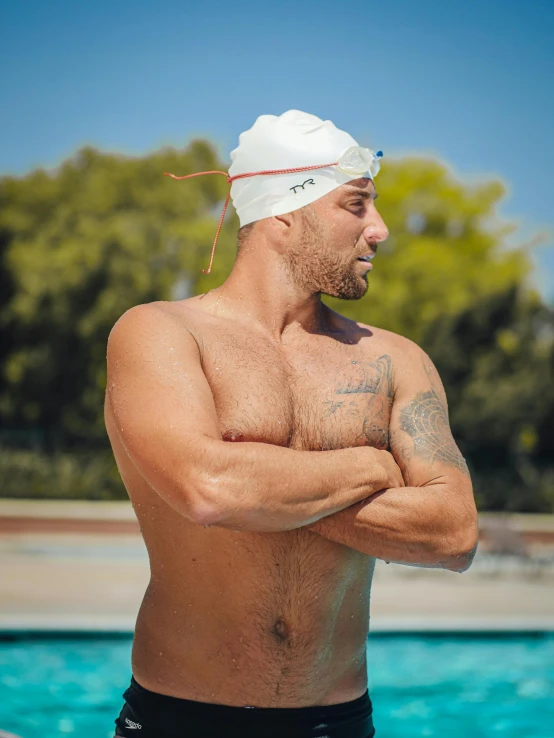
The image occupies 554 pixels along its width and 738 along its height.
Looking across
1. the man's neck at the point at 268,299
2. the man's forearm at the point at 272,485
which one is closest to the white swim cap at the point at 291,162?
the man's neck at the point at 268,299

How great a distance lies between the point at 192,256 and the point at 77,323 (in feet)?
26.0

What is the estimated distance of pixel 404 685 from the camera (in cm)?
785

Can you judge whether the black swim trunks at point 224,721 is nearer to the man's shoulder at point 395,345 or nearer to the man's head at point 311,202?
the man's shoulder at point 395,345

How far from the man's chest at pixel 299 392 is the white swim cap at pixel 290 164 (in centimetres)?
36

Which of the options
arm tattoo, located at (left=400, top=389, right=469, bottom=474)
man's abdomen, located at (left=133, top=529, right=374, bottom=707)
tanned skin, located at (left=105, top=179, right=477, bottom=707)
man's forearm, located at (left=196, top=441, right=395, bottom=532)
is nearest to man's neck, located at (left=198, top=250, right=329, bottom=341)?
tanned skin, located at (left=105, top=179, right=477, bottom=707)

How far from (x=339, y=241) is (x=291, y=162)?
343mm

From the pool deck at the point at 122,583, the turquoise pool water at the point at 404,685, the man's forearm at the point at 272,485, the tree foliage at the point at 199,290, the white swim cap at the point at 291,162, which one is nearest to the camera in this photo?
the man's forearm at the point at 272,485

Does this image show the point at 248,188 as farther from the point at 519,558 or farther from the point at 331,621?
the point at 519,558

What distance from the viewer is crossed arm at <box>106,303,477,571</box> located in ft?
7.45

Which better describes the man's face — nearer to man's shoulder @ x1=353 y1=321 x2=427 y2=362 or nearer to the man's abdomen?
man's shoulder @ x1=353 y1=321 x2=427 y2=362

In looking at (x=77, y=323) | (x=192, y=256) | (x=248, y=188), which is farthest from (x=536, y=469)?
(x=248, y=188)

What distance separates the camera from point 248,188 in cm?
290

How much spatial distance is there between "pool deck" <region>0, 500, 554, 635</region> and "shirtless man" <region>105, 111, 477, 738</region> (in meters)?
5.64

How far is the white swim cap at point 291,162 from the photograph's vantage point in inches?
109
